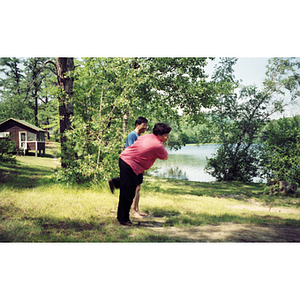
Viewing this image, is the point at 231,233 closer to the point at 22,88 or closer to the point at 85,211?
the point at 85,211

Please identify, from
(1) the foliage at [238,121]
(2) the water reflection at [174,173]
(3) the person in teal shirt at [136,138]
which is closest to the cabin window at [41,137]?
(3) the person in teal shirt at [136,138]

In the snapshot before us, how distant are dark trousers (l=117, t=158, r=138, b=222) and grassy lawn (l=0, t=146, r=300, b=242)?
297mm

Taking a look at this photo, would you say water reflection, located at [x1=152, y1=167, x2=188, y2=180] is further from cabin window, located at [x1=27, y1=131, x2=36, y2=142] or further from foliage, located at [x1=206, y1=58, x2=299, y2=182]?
cabin window, located at [x1=27, y1=131, x2=36, y2=142]

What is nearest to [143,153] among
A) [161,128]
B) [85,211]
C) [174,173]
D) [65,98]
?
[161,128]

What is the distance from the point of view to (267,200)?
6.66m

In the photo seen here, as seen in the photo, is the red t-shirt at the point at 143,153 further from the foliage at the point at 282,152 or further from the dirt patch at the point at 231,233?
the foliage at the point at 282,152

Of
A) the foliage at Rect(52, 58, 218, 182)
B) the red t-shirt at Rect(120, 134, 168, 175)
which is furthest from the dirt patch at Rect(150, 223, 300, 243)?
the foliage at Rect(52, 58, 218, 182)

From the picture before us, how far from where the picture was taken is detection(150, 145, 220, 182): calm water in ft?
22.6

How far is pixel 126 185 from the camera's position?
12.4 feet

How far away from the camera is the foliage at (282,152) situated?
6066 mm

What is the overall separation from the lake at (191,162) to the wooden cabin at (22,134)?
3128 millimetres

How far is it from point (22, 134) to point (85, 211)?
2298mm

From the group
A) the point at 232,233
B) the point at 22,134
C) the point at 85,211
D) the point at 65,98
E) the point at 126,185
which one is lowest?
the point at 232,233

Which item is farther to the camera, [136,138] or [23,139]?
[23,139]
